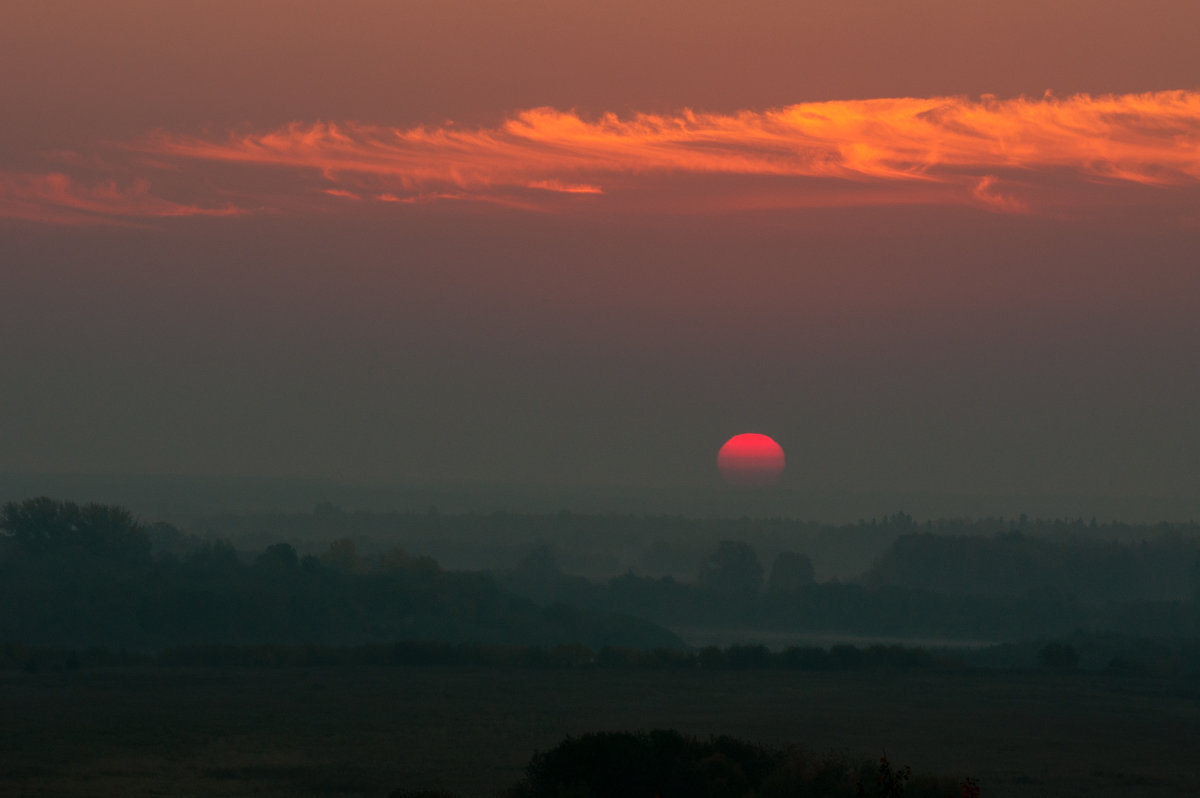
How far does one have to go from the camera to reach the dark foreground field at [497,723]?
8150 centimetres

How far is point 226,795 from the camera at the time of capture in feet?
244

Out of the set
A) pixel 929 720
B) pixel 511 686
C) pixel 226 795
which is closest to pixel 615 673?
pixel 511 686

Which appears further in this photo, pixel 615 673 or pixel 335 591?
pixel 335 591

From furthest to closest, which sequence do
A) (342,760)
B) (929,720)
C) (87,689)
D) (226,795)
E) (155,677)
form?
(155,677), (87,689), (929,720), (342,760), (226,795)

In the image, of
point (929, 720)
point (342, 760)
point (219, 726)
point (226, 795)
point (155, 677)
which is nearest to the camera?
point (226, 795)

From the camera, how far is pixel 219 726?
103562 mm

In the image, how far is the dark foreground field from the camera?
267ft

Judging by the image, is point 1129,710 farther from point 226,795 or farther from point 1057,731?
point 226,795

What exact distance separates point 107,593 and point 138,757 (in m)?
105

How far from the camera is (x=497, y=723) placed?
10844cm

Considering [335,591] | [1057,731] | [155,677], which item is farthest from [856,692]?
[335,591]

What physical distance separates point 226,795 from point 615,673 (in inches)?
2874

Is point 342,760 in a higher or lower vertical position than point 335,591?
lower

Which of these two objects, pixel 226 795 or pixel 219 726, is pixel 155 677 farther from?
pixel 226 795
